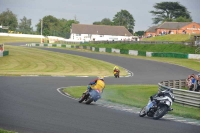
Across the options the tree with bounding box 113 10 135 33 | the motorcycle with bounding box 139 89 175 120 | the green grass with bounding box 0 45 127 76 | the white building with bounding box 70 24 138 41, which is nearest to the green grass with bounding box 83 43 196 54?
the tree with bounding box 113 10 135 33

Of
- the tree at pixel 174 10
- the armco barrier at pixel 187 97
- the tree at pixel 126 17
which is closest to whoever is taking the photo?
the tree at pixel 174 10

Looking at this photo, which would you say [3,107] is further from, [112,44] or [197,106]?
[112,44]

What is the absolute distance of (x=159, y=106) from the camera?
15680mm

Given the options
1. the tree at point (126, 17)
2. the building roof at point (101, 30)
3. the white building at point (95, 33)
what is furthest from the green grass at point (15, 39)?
the building roof at point (101, 30)

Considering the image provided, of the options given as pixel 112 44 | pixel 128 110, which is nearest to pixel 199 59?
pixel 112 44

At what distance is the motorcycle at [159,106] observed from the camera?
1548 cm

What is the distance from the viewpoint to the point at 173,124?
14570 mm

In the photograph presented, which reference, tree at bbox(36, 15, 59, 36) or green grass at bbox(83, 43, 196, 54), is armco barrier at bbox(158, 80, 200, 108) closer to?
green grass at bbox(83, 43, 196, 54)

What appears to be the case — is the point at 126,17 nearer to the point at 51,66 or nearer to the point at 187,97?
the point at 51,66

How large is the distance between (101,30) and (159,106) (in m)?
116

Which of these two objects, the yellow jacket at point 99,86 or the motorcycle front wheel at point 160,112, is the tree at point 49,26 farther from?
the motorcycle front wheel at point 160,112

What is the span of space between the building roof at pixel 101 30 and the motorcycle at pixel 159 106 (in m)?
107

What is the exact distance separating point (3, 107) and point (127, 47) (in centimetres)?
7024

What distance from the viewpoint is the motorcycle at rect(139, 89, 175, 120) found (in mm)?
15477
